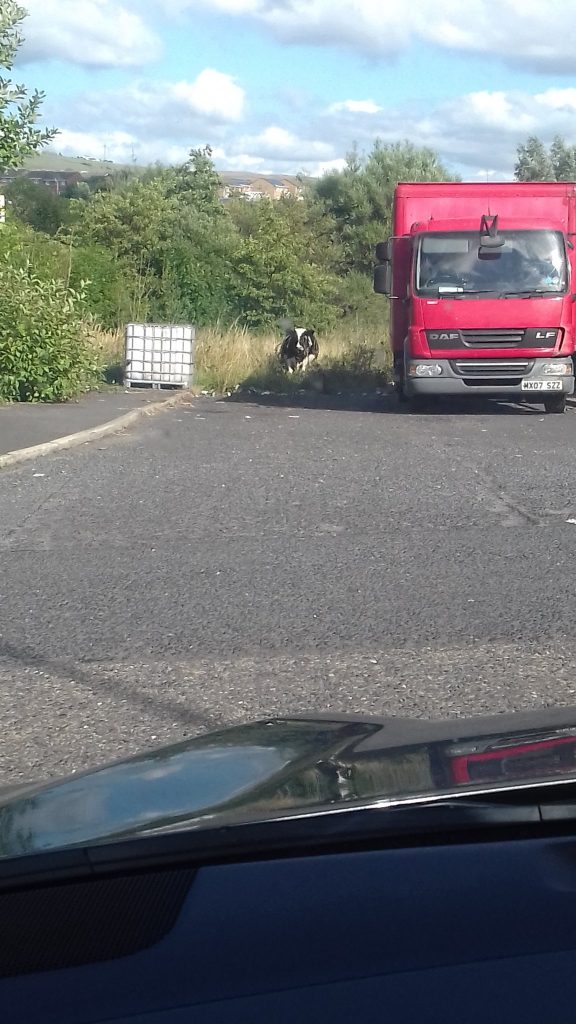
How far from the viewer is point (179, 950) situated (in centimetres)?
161

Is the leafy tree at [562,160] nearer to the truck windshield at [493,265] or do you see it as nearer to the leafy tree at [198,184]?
the leafy tree at [198,184]

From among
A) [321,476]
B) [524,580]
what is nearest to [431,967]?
[524,580]

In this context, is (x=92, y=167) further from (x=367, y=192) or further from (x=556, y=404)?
(x=556, y=404)

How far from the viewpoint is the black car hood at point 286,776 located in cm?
213

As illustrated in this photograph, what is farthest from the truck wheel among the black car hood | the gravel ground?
the black car hood

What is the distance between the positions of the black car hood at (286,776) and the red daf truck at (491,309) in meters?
14.6

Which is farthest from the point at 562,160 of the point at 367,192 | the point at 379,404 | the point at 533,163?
the point at 379,404

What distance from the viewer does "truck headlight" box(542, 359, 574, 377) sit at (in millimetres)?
17250

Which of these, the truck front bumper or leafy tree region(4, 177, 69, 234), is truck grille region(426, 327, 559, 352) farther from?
leafy tree region(4, 177, 69, 234)

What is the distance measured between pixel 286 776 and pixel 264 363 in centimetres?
2159

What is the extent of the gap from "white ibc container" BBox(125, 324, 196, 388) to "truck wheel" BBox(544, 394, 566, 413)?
20.8 feet

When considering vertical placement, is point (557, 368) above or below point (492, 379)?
above

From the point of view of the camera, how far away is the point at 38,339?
57.7 ft

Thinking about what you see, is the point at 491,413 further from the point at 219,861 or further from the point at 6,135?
the point at 219,861
